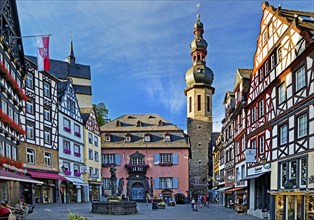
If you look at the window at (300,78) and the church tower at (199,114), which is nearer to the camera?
the window at (300,78)

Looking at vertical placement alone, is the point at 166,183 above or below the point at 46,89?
below

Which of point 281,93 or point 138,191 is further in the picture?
point 138,191

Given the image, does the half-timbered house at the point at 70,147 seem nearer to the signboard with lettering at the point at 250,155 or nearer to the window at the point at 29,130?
the window at the point at 29,130

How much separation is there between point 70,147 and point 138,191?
15110 millimetres

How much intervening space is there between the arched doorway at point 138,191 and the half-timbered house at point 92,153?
15.5 feet

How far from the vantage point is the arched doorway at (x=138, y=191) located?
48.1 m

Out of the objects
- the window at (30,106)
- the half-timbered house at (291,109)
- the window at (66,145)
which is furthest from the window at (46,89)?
the half-timbered house at (291,109)

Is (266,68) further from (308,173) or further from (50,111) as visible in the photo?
(50,111)

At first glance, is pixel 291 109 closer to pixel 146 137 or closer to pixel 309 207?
pixel 309 207

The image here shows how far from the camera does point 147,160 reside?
1959 inches

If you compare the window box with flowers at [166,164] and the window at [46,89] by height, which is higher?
the window at [46,89]

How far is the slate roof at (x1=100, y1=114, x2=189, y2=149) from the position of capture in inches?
1964

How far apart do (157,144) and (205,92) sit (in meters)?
13.5

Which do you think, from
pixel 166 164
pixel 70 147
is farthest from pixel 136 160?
pixel 70 147
